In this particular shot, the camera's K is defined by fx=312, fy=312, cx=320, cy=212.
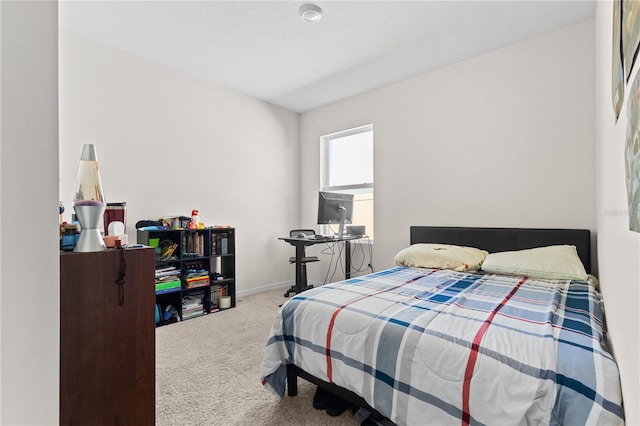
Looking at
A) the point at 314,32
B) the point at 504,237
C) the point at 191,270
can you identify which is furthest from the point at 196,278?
the point at 504,237

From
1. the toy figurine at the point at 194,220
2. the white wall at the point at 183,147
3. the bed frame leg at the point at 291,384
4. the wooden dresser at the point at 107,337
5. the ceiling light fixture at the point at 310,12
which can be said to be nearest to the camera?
the wooden dresser at the point at 107,337

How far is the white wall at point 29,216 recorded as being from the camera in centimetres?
67

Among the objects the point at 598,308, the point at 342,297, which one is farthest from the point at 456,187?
the point at 342,297

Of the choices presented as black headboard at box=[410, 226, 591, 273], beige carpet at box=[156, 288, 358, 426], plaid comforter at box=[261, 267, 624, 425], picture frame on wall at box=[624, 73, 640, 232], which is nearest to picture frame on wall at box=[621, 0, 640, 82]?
picture frame on wall at box=[624, 73, 640, 232]

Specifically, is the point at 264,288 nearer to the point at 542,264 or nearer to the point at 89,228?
the point at 542,264

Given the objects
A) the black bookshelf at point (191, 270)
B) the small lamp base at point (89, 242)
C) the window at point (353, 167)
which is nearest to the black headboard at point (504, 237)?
the window at point (353, 167)

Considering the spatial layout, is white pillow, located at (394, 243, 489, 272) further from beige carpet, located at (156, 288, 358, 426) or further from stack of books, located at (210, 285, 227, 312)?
stack of books, located at (210, 285, 227, 312)

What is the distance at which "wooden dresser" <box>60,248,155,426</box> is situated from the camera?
0.99 meters

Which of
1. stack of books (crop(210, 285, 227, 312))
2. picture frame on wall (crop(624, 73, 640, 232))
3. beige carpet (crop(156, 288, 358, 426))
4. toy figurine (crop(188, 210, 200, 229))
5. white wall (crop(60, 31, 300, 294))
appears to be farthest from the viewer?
stack of books (crop(210, 285, 227, 312))

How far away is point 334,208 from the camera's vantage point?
3.57 m

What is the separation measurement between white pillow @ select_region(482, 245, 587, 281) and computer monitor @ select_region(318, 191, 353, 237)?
5.23 ft

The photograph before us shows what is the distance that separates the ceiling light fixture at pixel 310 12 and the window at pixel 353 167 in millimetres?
1661

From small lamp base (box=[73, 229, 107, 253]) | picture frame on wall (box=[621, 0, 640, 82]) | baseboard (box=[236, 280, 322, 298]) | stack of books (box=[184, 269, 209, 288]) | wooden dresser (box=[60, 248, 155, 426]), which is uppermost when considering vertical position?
picture frame on wall (box=[621, 0, 640, 82])

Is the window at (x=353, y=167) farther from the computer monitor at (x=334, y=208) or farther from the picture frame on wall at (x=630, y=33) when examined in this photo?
the picture frame on wall at (x=630, y=33)
